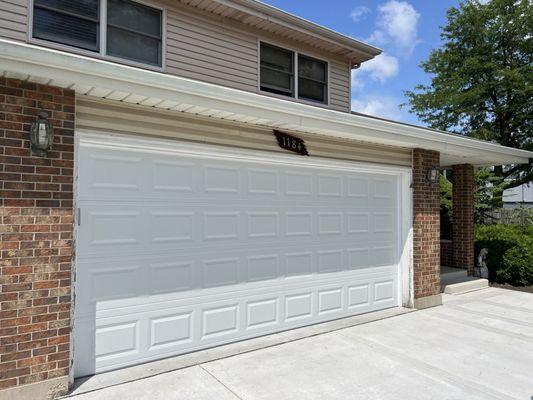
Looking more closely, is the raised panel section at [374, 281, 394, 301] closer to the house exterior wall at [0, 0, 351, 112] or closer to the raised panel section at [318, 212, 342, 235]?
the raised panel section at [318, 212, 342, 235]

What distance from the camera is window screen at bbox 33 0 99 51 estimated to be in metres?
6.11

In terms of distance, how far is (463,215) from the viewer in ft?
31.9

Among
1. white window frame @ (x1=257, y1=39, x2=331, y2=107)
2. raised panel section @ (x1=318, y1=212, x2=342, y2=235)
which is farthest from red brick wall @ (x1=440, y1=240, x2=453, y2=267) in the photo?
raised panel section @ (x1=318, y1=212, x2=342, y2=235)

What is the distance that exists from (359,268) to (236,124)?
3257mm

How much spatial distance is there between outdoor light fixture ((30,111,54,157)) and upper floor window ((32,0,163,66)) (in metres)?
3.40

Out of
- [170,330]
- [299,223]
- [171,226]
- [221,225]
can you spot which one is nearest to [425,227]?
[299,223]

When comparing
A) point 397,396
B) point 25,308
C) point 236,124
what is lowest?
point 397,396

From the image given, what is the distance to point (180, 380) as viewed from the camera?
13.3 feet

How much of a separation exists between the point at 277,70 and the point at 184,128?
4823 mm

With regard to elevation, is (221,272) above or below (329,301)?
above

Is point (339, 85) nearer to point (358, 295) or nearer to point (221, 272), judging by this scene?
point (358, 295)

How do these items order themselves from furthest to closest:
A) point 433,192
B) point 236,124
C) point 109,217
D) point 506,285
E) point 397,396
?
1. point 506,285
2. point 433,192
3. point 236,124
4. point 109,217
5. point 397,396

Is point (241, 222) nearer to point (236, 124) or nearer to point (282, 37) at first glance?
point (236, 124)

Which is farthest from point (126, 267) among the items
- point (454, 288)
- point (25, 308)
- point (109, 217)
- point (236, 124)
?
point (454, 288)
